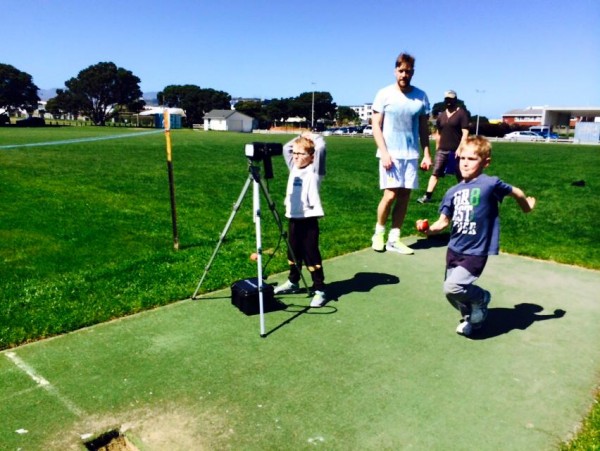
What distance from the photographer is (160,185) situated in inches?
520

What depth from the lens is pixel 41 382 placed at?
3.39m

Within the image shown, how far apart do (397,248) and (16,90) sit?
409 feet

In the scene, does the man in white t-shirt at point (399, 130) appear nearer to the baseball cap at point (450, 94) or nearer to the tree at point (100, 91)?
the baseball cap at point (450, 94)

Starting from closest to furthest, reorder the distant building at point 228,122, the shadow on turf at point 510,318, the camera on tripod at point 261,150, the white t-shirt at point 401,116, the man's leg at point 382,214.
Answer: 1. the shadow on turf at point 510,318
2. the camera on tripod at point 261,150
3. the white t-shirt at point 401,116
4. the man's leg at point 382,214
5. the distant building at point 228,122

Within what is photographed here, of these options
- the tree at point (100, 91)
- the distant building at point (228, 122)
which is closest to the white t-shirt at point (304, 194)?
the distant building at point (228, 122)

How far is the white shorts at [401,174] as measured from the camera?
639 centimetres

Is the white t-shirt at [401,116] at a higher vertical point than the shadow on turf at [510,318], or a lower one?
higher

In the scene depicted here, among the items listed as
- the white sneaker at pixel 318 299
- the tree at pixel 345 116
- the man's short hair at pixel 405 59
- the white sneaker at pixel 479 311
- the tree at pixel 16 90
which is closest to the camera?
the white sneaker at pixel 479 311

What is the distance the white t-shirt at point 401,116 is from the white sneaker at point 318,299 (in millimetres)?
2378

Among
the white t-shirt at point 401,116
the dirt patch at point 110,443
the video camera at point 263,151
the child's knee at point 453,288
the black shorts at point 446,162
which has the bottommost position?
the dirt patch at point 110,443

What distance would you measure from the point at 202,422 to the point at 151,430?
0.95 ft

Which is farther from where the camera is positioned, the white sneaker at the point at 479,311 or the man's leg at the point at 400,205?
the man's leg at the point at 400,205

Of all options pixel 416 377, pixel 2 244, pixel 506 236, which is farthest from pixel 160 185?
pixel 416 377

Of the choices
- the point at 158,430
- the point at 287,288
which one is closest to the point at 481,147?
the point at 287,288
